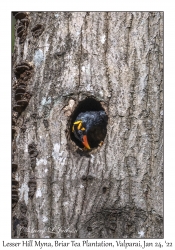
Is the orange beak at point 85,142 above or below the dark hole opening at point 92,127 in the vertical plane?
below

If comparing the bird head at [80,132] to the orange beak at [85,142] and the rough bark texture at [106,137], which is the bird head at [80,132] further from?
the rough bark texture at [106,137]

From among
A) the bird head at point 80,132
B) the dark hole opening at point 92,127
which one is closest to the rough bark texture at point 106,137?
the dark hole opening at point 92,127

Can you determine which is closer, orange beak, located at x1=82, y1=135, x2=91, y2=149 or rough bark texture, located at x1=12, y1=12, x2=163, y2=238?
rough bark texture, located at x1=12, y1=12, x2=163, y2=238

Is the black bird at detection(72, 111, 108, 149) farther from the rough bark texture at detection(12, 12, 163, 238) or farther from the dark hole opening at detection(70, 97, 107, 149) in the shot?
the rough bark texture at detection(12, 12, 163, 238)

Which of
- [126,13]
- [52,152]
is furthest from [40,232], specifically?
[126,13]

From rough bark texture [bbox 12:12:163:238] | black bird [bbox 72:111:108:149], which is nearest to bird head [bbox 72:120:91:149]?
black bird [bbox 72:111:108:149]

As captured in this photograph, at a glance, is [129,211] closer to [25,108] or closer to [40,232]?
[40,232]

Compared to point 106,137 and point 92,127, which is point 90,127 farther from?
point 106,137
